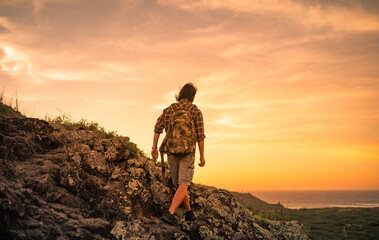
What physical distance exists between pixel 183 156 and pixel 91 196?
2257 mm

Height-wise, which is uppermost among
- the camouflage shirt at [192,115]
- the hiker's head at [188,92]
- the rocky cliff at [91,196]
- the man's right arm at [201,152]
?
the hiker's head at [188,92]

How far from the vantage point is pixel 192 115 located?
708cm

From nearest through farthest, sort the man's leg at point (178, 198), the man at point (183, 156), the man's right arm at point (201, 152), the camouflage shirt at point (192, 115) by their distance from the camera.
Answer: the man's leg at point (178, 198), the man at point (183, 156), the man's right arm at point (201, 152), the camouflage shirt at point (192, 115)

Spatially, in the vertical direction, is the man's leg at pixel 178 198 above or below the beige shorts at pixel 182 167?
below

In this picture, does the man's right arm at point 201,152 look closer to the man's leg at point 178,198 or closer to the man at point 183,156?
the man at point 183,156

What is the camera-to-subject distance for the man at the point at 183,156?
6.62m

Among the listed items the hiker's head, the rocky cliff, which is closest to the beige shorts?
the rocky cliff

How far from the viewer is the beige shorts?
21.9 feet

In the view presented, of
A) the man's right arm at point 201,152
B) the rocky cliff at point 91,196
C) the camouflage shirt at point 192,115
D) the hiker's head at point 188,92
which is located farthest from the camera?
the hiker's head at point 188,92

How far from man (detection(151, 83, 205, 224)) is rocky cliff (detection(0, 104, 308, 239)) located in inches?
19.2

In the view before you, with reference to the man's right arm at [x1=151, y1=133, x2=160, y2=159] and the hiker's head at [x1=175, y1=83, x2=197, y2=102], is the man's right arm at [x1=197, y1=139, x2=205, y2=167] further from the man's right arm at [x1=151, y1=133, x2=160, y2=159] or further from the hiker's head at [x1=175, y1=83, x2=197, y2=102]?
the hiker's head at [x1=175, y1=83, x2=197, y2=102]

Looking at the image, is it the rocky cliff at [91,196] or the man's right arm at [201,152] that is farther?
the man's right arm at [201,152]

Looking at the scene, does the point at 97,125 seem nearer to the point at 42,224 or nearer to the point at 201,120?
the point at 201,120

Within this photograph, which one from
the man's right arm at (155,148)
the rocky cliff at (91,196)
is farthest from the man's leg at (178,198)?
the man's right arm at (155,148)
